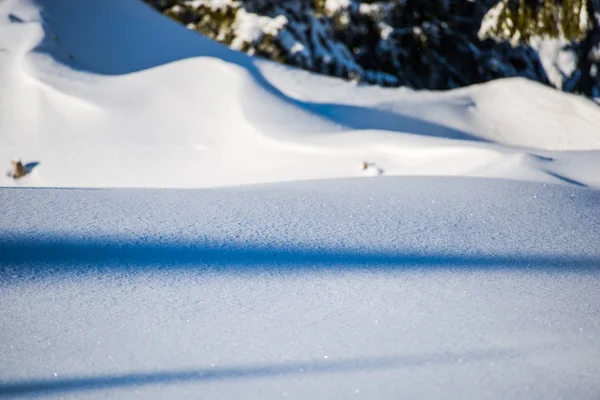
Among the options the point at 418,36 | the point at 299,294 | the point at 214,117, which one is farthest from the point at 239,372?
the point at 418,36

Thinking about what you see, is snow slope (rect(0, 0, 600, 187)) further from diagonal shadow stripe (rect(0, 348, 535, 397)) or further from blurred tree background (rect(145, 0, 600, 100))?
blurred tree background (rect(145, 0, 600, 100))

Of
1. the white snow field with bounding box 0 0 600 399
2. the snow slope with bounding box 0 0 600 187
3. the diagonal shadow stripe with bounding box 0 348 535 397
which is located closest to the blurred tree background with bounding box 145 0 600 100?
the snow slope with bounding box 0 0 600 187

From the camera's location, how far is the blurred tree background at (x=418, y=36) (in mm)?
6270

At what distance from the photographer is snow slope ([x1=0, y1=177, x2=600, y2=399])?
2.37 feet

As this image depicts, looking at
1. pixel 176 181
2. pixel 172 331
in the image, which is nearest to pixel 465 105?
pixel 176 181

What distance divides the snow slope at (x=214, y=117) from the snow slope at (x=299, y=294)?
0.82m

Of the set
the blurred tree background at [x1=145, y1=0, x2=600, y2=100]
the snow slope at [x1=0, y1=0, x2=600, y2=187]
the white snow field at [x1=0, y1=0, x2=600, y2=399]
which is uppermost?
the white snow field at [x1=0, y1=0, x2=600, y2=399]

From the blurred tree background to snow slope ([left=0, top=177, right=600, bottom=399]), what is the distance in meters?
4.91

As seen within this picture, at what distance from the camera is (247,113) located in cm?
283

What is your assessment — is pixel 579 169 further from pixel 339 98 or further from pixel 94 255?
pixel 94 255

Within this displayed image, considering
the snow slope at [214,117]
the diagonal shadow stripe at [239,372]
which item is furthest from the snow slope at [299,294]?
the snow slope at [214,117]

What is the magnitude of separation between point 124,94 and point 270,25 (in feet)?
11.4

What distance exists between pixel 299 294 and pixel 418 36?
6.72m

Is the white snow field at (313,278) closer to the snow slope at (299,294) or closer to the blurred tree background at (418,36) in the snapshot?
the snow slope at (299,294)
